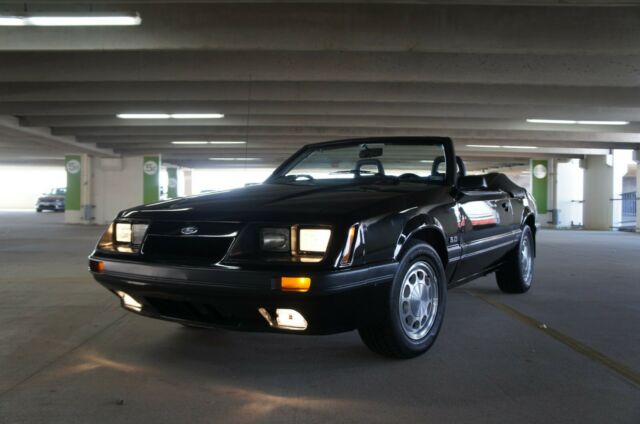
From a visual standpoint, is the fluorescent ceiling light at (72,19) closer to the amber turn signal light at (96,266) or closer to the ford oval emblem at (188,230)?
the amber turn signal light at (96,266)

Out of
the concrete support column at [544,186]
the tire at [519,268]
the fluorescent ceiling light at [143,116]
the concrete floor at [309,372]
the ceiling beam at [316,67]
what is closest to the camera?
the concrete floor at [309,372]

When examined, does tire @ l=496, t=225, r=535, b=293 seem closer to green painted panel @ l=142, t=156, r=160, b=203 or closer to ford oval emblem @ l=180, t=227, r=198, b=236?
ford oval emblem @ l=180, t=227, r=198, b=236

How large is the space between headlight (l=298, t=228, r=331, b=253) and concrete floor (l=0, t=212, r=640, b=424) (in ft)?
2.55

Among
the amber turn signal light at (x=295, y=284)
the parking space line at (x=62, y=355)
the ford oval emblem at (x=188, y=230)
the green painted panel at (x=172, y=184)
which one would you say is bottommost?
the parking space line at (x=62, y=355)

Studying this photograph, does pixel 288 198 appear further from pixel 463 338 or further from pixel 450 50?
pixel 450 50

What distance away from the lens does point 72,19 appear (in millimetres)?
6945

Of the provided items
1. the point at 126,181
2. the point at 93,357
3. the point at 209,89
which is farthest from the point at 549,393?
the point at 126,181

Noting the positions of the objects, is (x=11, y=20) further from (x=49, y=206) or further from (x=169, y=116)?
(x=49, y=206)

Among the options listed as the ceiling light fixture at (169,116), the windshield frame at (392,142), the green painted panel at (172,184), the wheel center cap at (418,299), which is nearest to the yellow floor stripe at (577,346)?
the wheel center cap at (418,299)

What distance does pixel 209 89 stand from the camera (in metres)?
11.4

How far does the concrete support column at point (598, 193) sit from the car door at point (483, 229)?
21.9 m

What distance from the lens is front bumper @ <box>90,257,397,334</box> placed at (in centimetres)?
257

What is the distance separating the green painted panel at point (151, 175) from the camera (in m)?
24.8

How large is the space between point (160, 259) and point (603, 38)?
24.0 feet
